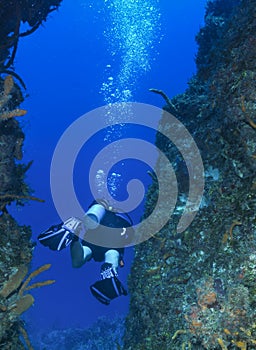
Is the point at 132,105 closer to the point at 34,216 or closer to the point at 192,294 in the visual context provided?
the point at 34,216

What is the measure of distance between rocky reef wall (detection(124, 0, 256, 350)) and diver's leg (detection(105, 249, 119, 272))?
0.40m

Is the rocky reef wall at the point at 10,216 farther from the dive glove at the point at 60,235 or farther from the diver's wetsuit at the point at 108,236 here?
the diver's wetsuit at the point at 108,236

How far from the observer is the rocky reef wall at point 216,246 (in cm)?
316

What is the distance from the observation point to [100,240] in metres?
4.98

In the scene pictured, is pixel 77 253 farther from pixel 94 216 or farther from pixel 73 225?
pixel 94 216

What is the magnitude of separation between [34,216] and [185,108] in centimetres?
5297

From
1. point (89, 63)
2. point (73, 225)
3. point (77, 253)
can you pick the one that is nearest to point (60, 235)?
point (73, 225)

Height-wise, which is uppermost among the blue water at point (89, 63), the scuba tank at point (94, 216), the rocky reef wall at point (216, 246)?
the blue water at point (89, 63)

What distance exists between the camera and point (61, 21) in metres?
88.2

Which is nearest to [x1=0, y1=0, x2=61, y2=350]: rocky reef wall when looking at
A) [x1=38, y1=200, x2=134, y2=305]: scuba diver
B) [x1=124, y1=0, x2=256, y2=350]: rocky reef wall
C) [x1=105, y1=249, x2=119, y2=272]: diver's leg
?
[x1=38, y1=200, x2=134, y2=305]: scuba diver

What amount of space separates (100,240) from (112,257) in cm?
37

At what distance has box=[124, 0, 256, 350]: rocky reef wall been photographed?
3160 mm

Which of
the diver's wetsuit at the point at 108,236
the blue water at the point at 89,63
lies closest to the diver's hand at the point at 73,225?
the diver's wetsuit at the point at 108,236

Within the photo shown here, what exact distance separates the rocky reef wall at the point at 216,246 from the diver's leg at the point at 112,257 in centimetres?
40
